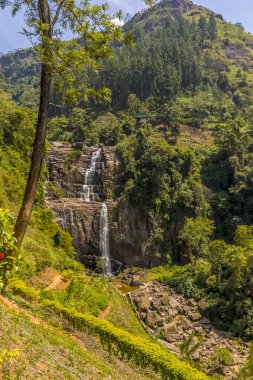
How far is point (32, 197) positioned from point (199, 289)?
79.1ft

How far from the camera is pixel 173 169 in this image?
40.4 metres

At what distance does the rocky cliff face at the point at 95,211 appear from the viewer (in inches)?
1342

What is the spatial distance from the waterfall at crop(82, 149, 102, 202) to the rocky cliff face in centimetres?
24

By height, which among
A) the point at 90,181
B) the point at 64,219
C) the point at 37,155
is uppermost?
the point at 37,155

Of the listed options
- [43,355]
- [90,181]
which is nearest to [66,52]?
[43,355]

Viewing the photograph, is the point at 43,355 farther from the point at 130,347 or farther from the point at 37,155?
the point at 130,347

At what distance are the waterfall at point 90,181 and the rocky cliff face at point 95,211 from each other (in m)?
0.24

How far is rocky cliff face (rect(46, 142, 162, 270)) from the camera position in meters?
34.1

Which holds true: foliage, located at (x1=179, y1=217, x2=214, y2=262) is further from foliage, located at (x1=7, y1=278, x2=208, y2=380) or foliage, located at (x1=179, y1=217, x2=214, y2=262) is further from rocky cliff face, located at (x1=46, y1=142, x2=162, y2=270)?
foliage, located at (x1=7, y1=278, x2=208, y2=380)

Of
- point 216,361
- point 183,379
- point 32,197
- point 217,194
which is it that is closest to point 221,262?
point 216,361

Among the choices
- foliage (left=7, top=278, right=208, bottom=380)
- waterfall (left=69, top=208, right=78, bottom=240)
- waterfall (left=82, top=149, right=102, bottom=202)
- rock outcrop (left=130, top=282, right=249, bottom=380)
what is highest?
waterfall (left=82, top=149, right=102, bottom=202)

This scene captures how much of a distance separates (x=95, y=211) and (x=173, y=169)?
1135 cm

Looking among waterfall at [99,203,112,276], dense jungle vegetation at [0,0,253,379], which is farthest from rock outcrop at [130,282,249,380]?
waterfall at [99,203,112,276]

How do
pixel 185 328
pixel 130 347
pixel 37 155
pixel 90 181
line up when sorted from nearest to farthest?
pixel 37 155 < pixel 130 347 < pixel 185 328 < pixel 90 181
